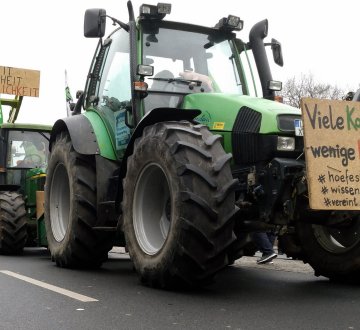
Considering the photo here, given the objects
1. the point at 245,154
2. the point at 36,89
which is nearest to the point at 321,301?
the point at 245,154

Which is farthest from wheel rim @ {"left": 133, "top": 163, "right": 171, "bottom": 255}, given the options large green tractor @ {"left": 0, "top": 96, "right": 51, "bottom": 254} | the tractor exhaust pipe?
large green tractor @ {"left": 0, "top": 96, "right": 51, "bottom": 254}

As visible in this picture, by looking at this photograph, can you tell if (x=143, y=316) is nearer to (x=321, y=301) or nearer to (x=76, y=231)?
(x=321, y=301)

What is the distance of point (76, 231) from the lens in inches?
251

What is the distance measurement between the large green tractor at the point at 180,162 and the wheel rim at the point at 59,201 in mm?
15

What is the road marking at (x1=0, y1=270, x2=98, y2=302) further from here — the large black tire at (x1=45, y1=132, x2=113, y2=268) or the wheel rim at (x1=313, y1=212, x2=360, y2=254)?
the wheel rim at (x1=313, y1=212, x2=360, y2=254)

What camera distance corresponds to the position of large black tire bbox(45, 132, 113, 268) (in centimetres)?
635

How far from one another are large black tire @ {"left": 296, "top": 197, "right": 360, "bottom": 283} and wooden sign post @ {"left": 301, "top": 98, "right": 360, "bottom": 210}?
1.78ft

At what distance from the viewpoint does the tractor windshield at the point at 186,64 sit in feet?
19.9

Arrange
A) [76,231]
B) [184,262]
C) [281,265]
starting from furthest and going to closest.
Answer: [281,265] → [76,231] → [184,262]

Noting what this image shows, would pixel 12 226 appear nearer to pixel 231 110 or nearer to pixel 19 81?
pixel 231 110

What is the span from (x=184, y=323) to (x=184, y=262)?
800 millimetres

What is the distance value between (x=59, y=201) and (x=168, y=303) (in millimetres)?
3511

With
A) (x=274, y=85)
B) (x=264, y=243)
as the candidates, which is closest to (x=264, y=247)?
(x=264, y=243)

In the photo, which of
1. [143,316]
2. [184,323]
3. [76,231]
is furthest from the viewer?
[76,231]
